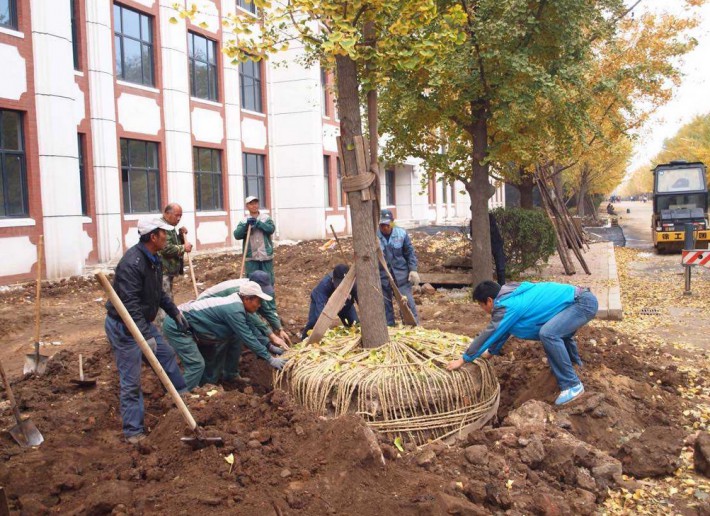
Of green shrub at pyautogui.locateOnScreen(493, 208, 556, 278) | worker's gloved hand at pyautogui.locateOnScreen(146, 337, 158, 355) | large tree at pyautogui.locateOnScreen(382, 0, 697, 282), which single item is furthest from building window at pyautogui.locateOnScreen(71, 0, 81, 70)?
worker's gloved hand at pyautogui.locateOnScreen(146, 337, 158, 355)

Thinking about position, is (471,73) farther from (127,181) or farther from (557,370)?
(127,181)

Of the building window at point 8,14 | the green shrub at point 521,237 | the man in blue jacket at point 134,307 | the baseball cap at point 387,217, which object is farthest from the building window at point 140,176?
the man in blue jacket at point 134,307

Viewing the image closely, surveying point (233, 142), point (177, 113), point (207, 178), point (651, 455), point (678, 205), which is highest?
point (177, 113)

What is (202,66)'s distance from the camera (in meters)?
18.2

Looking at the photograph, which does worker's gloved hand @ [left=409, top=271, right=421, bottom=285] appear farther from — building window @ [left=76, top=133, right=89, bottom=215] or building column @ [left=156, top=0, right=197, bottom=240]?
building column @ [left=156, top=0, right=197, bottom=240]

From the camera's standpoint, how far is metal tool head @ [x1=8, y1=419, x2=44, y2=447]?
15.2ft

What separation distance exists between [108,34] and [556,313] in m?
13.0

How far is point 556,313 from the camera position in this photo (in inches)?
202

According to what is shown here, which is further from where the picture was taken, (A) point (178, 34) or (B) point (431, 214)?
(B) point (431, 214)

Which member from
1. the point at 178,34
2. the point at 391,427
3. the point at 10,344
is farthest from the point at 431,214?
the point at 391,427

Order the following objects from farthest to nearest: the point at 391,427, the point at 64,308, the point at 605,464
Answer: the point at 64,308, the point at 391,427, the point at 605,464

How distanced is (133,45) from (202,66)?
8.85 feet

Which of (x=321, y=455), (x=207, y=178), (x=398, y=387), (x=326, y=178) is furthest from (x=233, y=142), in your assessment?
(x=321, y=455)

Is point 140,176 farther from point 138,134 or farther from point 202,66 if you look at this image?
point 202,66
